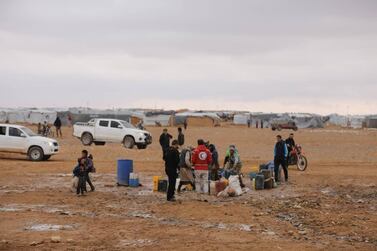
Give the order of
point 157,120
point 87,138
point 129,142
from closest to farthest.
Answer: point 129,142 → point 87,138 → point 157,120

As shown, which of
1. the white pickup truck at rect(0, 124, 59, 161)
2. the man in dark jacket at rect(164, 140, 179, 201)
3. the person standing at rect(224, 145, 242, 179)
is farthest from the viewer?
the white pickup truck at rect(0, 124, 59, 161)

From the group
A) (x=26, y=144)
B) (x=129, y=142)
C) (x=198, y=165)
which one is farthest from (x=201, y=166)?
(x=129, y=142)

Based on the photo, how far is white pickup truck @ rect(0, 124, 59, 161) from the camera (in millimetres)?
25609

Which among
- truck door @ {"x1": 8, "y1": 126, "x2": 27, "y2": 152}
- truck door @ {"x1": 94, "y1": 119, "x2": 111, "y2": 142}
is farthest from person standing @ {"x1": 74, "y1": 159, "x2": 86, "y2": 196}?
truck door @ {"x1": 94, "y1": 119, "x2": 111, "y2": 142}

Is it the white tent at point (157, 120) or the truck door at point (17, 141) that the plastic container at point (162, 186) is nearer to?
the truck door at point (17, 141)

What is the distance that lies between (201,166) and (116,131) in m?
16.8

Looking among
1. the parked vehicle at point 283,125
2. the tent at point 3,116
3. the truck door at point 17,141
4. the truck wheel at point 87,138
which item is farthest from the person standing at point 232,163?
the tent at point 3,116

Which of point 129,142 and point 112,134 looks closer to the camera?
point 129,142

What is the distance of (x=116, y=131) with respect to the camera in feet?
106

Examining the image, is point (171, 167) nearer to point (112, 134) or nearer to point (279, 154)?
point (279, 154)

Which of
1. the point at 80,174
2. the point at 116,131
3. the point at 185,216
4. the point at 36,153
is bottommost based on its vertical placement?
the point at 185,216

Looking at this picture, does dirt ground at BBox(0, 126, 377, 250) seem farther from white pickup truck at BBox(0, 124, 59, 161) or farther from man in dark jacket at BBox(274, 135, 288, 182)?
white pickup truck at BBox(0, 124, 59, 161)

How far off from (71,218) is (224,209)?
3675mm

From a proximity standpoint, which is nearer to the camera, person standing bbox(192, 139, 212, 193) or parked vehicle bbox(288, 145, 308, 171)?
person standing bbox(192, 139, 212, 193)
